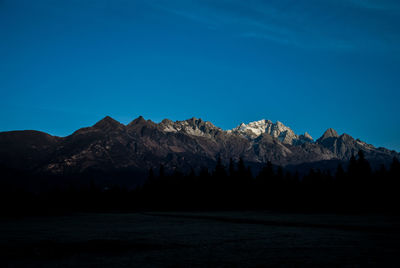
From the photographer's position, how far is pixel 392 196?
91.2 meters

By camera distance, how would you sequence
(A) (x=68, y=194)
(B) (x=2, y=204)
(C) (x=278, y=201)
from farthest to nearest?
(A) (x=68, y=194) → (C) (x=278, y=201) → (B) (x=2, y=204)

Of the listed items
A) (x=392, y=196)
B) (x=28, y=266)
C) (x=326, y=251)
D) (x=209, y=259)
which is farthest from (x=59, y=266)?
(x=392, y=196)

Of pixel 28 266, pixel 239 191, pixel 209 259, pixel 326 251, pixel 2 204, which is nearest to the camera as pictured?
pixel 28 266

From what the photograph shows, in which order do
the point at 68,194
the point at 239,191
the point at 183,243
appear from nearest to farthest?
the point at 183,243, the point at 239,191, the point at 68,194

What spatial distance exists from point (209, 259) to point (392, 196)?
87526 mm

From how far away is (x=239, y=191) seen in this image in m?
130

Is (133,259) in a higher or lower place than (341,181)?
lower

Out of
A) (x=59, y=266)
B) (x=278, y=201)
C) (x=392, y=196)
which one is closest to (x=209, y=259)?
(x=59, y=266)

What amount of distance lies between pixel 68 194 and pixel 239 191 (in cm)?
9512

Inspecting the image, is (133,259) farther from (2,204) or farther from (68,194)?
(68,194)

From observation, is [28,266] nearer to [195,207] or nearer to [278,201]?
[278,201]

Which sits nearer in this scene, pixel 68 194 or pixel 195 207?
pixel 195 207

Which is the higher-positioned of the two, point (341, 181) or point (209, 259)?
point (341, 181)

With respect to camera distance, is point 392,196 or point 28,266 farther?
point 392,196
